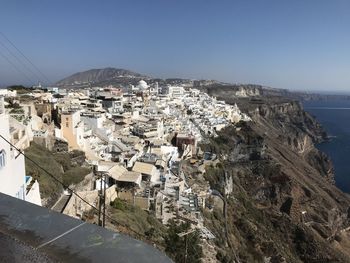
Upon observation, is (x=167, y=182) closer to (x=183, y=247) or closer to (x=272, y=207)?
(x=183, y=247)

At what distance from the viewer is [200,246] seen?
661 inches

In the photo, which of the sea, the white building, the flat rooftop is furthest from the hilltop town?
the sea

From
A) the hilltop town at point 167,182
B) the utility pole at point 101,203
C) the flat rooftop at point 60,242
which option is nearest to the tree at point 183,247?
the hilltop town at point 167,182

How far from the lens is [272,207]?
142ft

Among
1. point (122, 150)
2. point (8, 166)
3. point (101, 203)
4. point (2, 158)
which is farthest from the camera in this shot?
point (122, 150)

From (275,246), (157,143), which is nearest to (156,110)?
(157,143)

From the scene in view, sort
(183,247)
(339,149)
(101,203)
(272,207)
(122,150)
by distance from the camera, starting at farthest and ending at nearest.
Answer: (339,149)
(272,207)
(122,150)
(101,203)
(183,247)

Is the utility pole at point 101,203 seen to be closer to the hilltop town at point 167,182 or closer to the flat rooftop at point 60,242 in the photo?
the hilltop town at point 167,182

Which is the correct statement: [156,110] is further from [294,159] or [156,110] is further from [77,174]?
[77,174]

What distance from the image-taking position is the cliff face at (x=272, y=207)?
86.5 ft

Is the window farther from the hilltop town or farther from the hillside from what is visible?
the hillside

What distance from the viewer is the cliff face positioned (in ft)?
86.5

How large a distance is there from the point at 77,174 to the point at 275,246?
15609 millimetres

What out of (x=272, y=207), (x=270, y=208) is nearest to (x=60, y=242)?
(x=270, y=208)
